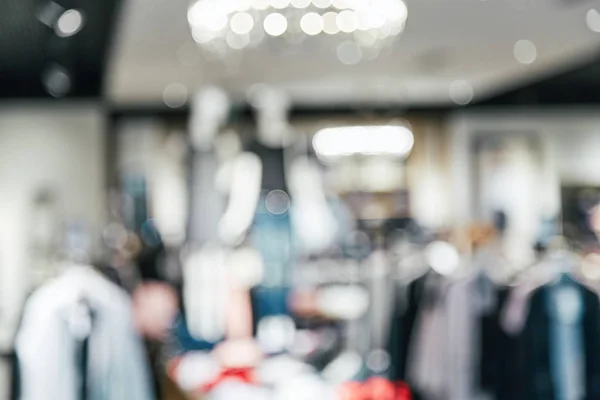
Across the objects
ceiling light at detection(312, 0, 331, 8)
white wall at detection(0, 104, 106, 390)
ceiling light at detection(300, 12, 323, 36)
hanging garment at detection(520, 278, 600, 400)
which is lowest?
hanging garment at detection(520, 278, 600, 400)

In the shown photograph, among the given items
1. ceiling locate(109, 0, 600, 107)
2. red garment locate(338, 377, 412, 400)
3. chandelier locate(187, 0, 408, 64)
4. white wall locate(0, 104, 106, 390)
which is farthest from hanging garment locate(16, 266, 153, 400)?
white wall locate(0, 104, 106, 390)

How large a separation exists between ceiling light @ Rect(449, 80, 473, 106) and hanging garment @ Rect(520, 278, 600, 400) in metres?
4.12

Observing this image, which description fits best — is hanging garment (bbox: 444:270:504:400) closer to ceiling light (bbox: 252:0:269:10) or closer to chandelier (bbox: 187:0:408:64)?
chandelier (bbox: 187:0:408:64)

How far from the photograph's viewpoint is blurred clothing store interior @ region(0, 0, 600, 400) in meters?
4.20

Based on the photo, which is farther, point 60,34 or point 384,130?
point 384,130

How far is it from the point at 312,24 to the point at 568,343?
1.99m

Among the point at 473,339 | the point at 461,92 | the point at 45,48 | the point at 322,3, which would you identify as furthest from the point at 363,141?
the point at 322,3

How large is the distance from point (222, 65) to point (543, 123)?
12.0 ft

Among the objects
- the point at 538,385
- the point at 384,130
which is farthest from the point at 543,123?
the point at 538,385

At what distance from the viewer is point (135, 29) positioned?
5543 mm

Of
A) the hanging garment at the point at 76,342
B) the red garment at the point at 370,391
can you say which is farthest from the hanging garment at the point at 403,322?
the hanging garment at the point at 76,342

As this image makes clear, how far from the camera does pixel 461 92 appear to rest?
858 cm

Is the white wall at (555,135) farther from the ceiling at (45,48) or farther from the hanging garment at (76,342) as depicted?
the hanging garment at (76,342)

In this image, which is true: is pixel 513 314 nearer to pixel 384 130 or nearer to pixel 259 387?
pixel 259 387
